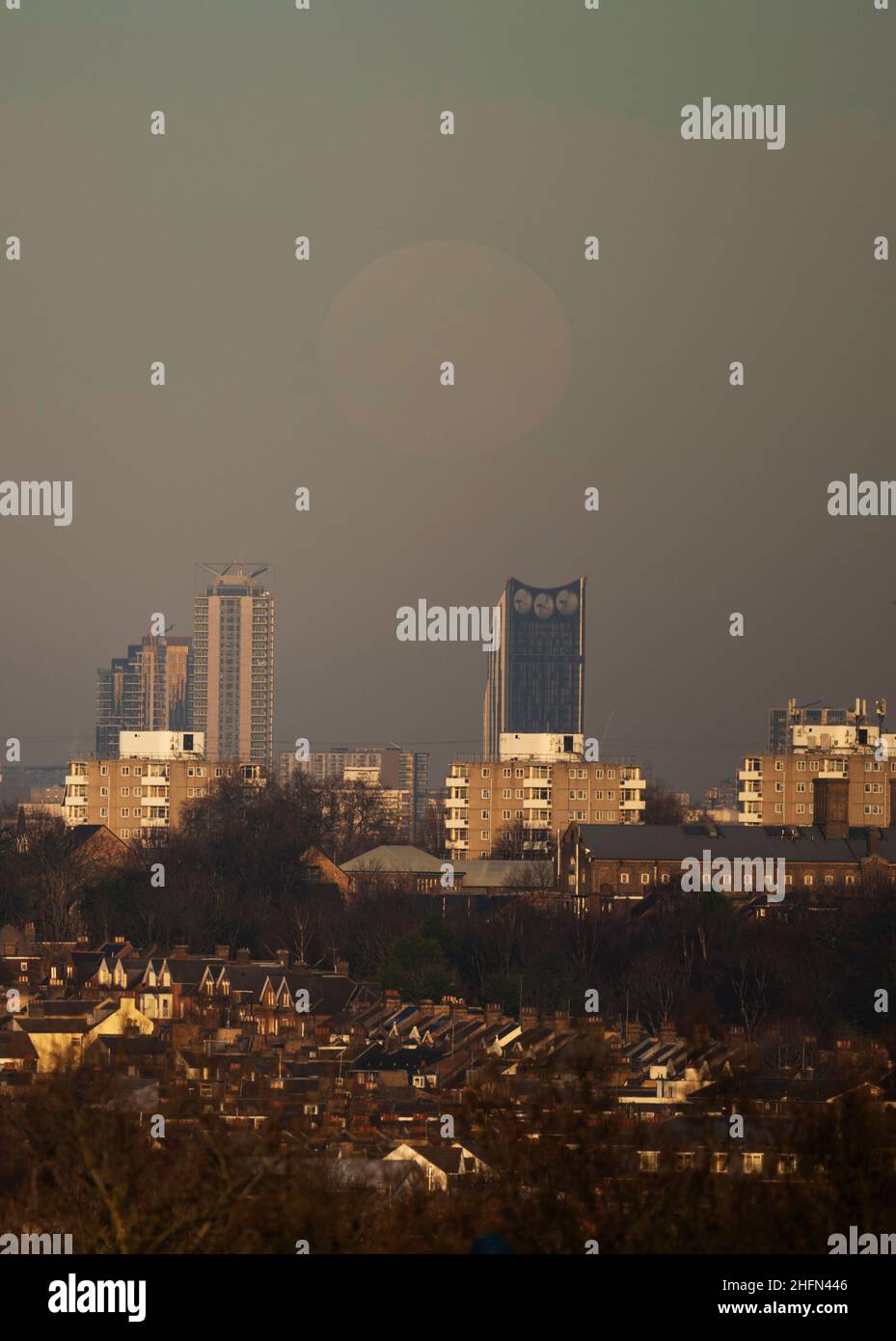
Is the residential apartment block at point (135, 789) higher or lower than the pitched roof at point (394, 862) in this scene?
higher

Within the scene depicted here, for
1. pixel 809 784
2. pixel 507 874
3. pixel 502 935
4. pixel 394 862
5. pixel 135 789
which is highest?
pixel 809 784

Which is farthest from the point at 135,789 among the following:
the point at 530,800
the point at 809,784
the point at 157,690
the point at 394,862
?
the point at 157,690

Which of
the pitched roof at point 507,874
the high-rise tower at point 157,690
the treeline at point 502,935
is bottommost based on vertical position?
the treeline at point 502,935

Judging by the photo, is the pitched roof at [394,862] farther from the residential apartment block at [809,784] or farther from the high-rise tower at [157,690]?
the high-rise tower at [157,690]

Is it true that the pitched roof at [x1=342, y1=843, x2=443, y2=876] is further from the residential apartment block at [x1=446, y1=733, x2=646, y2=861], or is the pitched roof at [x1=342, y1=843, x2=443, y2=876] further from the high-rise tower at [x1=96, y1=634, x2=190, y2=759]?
the high-rise tower at [x1=96, y1=634, x2=190, y2=759]

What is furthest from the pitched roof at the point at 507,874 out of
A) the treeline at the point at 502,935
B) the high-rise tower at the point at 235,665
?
the high-rise tower at the point at 235,665

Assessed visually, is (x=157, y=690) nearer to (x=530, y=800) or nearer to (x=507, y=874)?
(x=530, y=800)

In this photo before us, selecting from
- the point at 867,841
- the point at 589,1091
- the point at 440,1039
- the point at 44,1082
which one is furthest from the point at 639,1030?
the point at 867,841

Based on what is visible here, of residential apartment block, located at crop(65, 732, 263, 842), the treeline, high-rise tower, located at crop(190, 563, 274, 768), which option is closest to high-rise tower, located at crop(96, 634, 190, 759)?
high-rise tower, located at crop(190, 563, 274, 768)

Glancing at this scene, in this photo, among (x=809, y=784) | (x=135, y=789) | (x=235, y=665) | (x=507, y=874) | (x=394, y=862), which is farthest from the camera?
(x=235, y=665)
